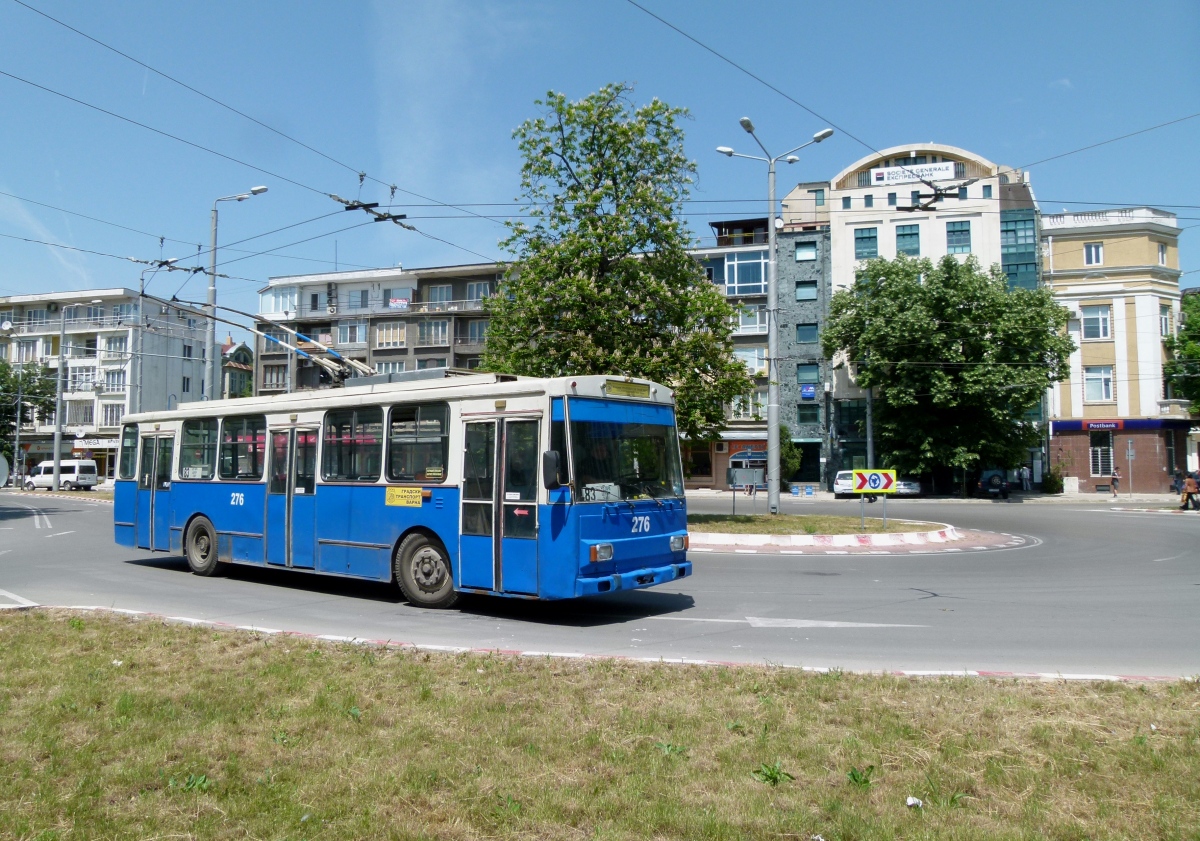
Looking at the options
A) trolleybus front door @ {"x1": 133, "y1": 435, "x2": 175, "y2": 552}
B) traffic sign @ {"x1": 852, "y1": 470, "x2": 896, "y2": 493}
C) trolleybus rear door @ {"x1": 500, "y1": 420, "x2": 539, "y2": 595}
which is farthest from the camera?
traffic sign @ {"x1": 852, "y1": 470, "x2": 896, "y2": 493}

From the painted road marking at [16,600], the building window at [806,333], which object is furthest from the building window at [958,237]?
the painted road marking at [16,600]

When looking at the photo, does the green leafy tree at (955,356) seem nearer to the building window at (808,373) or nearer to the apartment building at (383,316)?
the building window at (808,373)

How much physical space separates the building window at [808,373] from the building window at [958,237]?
1034cm

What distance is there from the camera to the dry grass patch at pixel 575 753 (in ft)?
13.9

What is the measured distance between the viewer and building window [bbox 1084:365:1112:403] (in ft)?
169

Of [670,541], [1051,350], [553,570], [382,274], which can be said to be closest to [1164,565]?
[670,541]

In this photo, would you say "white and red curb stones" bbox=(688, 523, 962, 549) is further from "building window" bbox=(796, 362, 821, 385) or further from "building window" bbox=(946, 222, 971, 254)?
"building window" bbox=(946, 222, 971, 254)

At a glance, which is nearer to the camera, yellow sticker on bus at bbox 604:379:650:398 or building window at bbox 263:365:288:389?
yellow sticker on bus at bbox 604:379:650:398

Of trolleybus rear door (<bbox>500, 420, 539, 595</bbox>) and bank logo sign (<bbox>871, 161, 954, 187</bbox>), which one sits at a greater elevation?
bank logo sign (<bbox>871, 161, 954, 187</bbox>)

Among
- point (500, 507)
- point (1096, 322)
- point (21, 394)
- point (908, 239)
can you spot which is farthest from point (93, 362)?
point (500, 507)

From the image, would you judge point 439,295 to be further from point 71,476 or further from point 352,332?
point 71,476

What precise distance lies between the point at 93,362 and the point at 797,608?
78.5 m

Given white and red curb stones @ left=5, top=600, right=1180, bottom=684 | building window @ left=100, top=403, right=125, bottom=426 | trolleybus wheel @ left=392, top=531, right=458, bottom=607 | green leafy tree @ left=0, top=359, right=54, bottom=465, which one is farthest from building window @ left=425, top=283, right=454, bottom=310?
white and red curb stones @ left=5, top=600, right=1180, bottom=684

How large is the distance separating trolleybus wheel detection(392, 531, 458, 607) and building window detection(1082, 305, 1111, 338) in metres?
51.7
